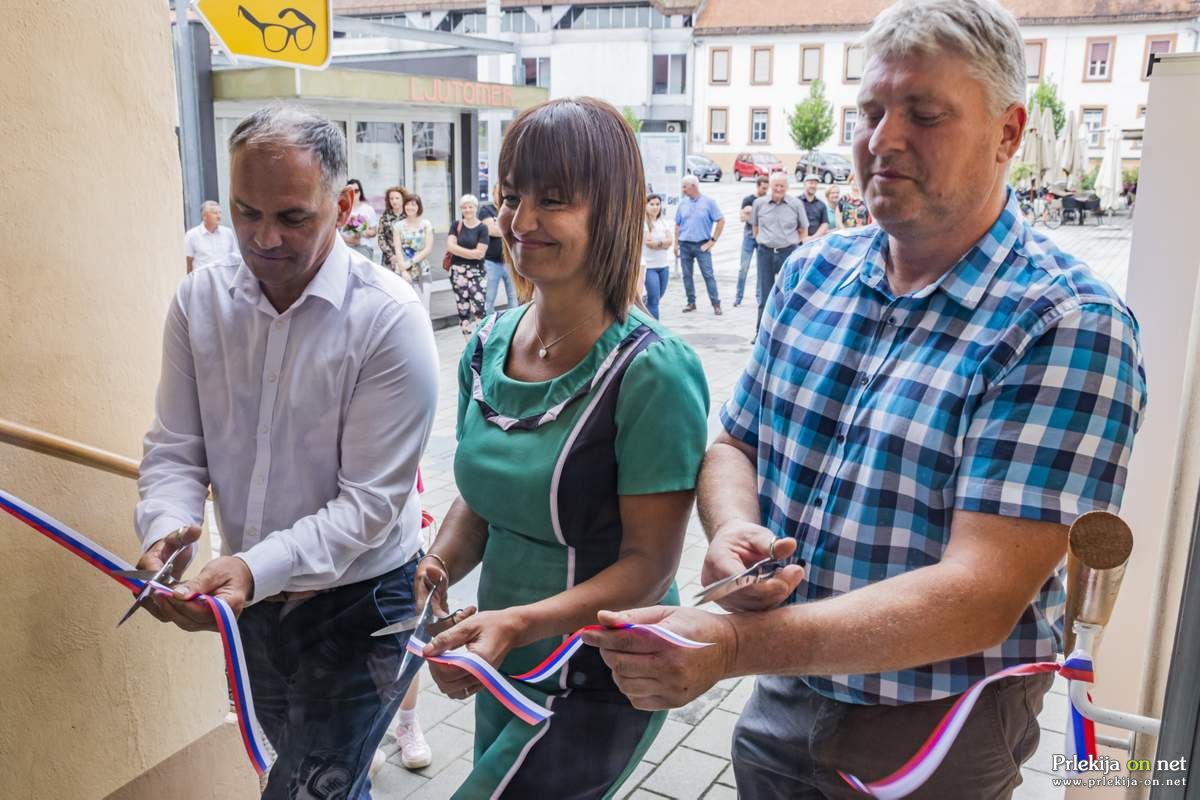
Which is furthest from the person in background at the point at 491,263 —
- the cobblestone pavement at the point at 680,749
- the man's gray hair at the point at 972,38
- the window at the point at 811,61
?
the window at the point at 811,61

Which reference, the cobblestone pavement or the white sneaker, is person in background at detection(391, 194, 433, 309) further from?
A: the white sneaker

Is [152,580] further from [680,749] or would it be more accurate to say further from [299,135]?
[680,749]

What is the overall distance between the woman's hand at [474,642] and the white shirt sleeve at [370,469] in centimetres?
40

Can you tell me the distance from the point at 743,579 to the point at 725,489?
0.35m

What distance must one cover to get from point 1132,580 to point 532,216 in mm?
1803

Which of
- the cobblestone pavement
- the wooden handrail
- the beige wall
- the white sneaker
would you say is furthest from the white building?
the wooden handrail

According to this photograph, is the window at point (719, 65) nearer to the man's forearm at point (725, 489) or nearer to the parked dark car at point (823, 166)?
the parked dark car at point (823, 166)

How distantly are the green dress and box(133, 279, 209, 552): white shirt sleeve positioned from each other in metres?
0.69

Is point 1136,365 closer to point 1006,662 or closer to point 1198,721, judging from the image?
point 1006,662

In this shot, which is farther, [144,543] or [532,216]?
[144,543]

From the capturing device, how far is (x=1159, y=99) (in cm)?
234


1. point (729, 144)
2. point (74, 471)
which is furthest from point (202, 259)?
point (729, 144)

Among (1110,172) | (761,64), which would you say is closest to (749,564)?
(1110,172)

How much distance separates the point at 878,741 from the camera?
157 cm
